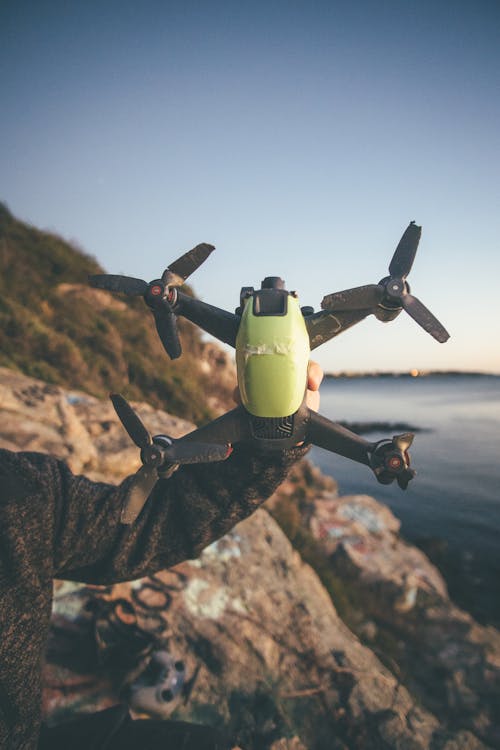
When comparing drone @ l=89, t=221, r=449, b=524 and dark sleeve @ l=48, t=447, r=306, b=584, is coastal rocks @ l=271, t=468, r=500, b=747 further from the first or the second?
drone @ l=89, t=221, r=449, b=524

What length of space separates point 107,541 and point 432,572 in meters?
9.80

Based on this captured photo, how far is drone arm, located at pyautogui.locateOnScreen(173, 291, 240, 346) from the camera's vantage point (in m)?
1.45

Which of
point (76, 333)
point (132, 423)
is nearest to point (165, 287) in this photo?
point (132, 423)

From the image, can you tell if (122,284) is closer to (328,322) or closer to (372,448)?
(328,322)

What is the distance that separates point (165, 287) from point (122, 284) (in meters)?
0.23

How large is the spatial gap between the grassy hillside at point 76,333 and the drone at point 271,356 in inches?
242

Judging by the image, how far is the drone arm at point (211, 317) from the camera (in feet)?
4.75

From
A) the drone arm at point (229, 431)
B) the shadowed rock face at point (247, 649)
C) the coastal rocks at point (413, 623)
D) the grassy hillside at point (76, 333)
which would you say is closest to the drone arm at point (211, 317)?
the drone arm at point (229, 431)

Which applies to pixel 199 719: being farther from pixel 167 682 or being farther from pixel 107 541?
pixel 107 541

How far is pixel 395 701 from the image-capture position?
311cm

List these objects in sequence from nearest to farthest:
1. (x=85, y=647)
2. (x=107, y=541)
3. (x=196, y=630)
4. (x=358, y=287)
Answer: (x=358, y=287), (x=107, y=541), (x=85, y=647), (x=196, y=630)

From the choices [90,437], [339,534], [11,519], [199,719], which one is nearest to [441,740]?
[199,719]

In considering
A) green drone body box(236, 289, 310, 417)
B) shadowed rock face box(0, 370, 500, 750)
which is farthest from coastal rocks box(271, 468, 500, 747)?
green drone body box(236, 289, 310, 417)

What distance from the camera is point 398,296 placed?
1.35 metres
